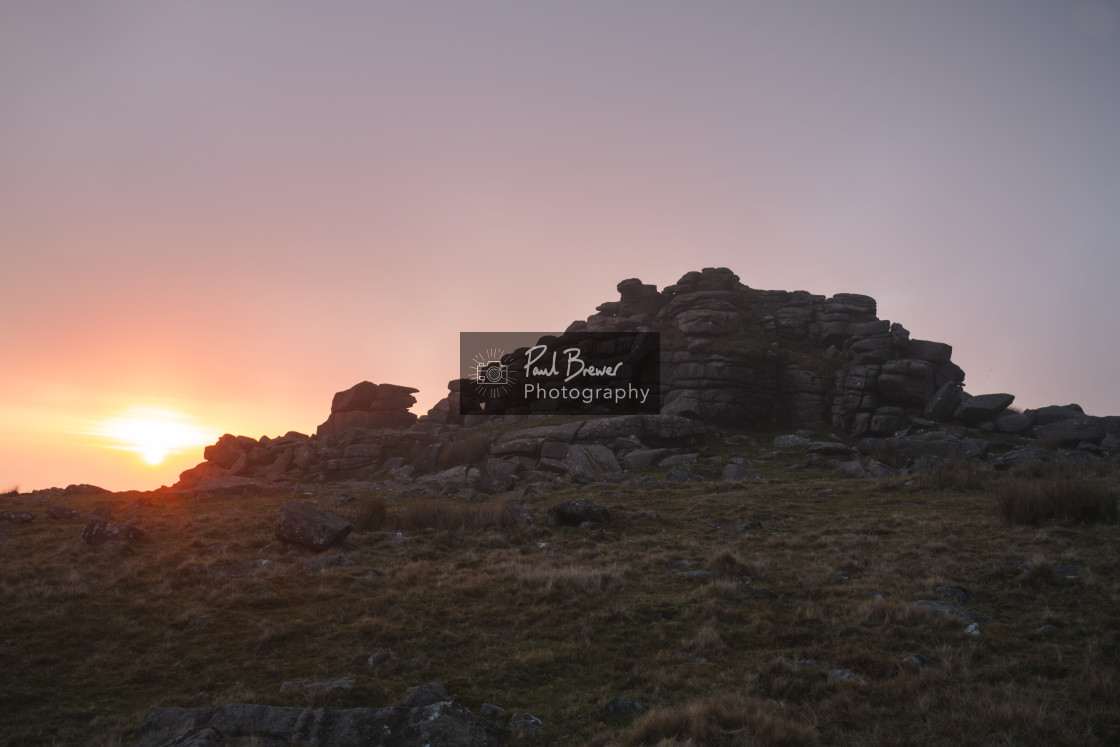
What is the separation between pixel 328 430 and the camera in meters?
62.9

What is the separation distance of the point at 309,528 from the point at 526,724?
559 inches

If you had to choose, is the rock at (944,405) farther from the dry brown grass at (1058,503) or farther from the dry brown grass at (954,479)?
the dry brown grass at (1058,503)

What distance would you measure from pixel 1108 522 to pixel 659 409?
120 feet

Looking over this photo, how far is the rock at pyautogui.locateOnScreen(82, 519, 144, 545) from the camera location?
2047cm

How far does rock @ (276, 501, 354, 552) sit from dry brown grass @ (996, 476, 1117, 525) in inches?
894

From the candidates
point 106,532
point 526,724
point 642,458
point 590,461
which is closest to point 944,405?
point 642,458

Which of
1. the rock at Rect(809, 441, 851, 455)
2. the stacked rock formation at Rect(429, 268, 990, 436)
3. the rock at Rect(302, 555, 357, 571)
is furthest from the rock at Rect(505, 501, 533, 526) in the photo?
the stacked rock formation at Rect(429, 268, 990, 436)

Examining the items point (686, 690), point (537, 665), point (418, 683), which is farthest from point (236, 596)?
point (686, 690)

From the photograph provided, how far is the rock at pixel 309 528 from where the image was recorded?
20250 millimetres

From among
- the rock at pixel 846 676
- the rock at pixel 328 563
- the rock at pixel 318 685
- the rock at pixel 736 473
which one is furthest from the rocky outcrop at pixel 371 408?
the rock at pixel 846 676

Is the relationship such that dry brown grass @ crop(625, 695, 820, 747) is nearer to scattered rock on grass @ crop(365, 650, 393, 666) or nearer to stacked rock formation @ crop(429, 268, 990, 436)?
scattered rock on grass @ crop(365, 650, 393, 666)

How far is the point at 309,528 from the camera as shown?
20.5 meters

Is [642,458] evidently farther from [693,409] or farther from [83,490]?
[83,490]

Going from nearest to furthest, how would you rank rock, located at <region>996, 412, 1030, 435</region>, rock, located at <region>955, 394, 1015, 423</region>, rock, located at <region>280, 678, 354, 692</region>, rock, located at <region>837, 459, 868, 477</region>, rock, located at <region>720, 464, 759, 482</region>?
rock, located at <region>280, 678, 354, 692</region> → rock, located at <region>837, 459, 868, 477</region> → rock, located at <region>720, 464, 759, 482</region> → rock, located at <region>996, 412, 1030, 435</region> → rock, located at <region>955, 394, 1015, 423</region>
